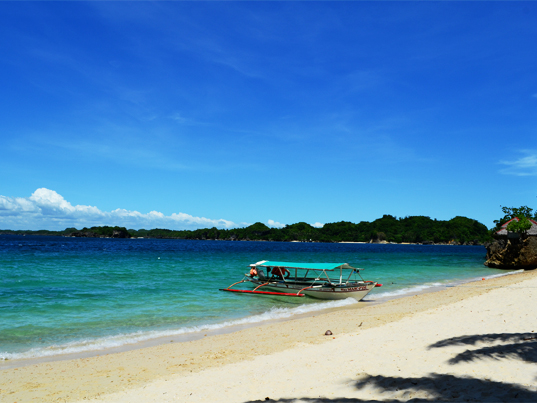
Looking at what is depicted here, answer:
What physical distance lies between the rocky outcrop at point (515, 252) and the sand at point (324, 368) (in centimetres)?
3248

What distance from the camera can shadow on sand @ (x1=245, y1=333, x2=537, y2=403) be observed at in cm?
527

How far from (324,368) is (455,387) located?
8.62 feet

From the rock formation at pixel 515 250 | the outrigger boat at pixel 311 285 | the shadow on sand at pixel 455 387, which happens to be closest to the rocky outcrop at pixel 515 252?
the rock formation at pixel 515 250

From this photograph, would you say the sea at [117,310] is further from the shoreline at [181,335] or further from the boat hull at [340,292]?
the boat hull at [340,292]

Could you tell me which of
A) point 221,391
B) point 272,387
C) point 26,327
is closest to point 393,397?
point 272,387

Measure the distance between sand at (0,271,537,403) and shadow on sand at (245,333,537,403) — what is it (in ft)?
0.05

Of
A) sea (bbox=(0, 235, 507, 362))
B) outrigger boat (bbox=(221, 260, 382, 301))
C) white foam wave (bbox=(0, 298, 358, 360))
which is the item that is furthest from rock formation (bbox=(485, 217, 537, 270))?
white foam wave (bbox=(0, 298, 358, 360))

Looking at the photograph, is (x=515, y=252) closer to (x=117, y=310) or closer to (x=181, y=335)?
(x=181, y=335)

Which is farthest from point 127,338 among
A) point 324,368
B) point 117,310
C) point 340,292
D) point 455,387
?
point 340,292

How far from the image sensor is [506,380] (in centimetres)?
585

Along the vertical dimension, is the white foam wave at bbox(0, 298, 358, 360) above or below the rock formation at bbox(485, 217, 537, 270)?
below

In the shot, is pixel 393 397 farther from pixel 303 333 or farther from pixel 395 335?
pixel 303 333

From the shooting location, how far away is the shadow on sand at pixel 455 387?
5.27 m

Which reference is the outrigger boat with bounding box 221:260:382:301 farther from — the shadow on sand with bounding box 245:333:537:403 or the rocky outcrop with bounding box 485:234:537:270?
the rocky outcrop with bounding box 485:234:537:270
